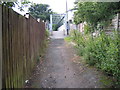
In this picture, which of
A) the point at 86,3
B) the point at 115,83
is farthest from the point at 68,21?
the point at 115,83

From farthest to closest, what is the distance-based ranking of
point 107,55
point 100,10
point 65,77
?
point 100,10
point 65,77
point 107,55

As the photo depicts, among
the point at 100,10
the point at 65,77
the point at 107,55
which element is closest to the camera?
the point at 107,55

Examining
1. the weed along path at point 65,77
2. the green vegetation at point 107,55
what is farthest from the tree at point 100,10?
the weed along path at point 65,77

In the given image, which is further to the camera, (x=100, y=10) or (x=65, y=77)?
(x=100, y=10)

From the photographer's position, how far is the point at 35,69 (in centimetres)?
491

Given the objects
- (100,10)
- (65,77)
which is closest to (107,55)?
(65,77)

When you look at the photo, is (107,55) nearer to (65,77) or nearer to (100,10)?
(65,77)

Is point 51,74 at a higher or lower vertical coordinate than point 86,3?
lower

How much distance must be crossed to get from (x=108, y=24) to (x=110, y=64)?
2597 mm

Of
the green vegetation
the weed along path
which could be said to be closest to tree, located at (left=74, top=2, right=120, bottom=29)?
the green vegetation

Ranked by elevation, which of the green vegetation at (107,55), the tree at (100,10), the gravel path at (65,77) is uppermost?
the tree at (100,10)

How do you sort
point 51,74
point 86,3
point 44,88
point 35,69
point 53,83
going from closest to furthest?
point 44,88, point 53,83, point 51,74, point 35,69, point 86,3

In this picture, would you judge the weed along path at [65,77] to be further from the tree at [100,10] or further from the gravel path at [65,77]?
the tree at [100,10]

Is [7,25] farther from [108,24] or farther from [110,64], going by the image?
[108,24]
